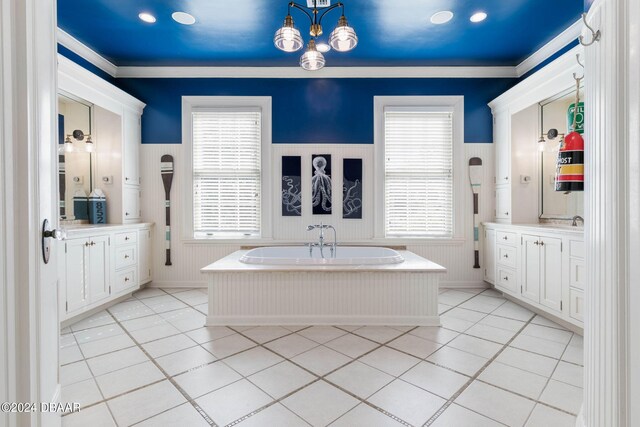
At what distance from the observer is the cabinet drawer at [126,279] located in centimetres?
356

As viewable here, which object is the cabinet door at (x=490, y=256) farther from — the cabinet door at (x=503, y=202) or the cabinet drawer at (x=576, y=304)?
the cabinet drawer at (x=576, y=304)

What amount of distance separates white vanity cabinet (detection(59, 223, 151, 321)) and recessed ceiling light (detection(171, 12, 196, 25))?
233cm

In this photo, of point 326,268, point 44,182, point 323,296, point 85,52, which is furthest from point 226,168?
point 44,182

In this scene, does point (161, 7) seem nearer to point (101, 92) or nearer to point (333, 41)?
point (101, 92)

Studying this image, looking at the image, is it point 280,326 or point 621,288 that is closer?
point 621,288

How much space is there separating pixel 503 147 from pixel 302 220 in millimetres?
2799

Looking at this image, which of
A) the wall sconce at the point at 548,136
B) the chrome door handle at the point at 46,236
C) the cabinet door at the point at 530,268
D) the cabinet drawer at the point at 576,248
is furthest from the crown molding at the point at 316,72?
the chrome door handle at the point at 46,236

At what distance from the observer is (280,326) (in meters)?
2.83

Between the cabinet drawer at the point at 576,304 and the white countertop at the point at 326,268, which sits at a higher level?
the white countertop at the point at 326,268

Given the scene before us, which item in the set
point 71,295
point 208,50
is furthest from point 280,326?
point 208,50

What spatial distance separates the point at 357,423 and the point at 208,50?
13.5ft

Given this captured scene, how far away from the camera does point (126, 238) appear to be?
372 centimetres

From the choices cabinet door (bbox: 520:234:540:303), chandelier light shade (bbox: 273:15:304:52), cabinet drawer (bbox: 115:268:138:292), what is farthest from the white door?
cabinet door (bbox: 520:234:540:303)

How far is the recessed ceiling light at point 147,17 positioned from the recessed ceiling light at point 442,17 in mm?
2881
